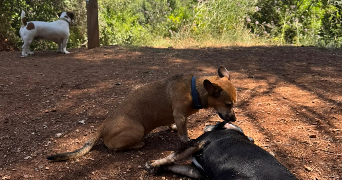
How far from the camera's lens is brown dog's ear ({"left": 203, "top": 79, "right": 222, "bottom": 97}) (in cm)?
309

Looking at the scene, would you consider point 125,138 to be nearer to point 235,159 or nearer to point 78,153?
point 78,153

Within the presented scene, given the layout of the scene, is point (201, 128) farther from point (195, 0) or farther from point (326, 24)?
point (195, 0)

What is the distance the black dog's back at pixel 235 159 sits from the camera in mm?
2107

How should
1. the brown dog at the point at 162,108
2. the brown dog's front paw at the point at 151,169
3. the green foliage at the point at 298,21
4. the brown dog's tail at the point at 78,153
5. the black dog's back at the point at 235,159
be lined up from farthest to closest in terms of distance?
the green foliage at the point at 298,21
the brown dog at the point at 162,108
the brown dog's tail at the point at 78,153
the brown dog's front paw at the point at 151,169
the black dog's back at the point at 235,159

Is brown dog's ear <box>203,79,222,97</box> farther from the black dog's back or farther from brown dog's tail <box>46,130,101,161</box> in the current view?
brown dog's tail <box>46,130,101,161</box>

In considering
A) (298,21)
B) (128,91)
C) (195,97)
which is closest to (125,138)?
(195,97)

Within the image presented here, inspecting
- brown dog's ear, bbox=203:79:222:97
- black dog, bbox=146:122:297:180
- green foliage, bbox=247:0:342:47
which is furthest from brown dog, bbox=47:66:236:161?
green foliage, bbox=247:0:342:47

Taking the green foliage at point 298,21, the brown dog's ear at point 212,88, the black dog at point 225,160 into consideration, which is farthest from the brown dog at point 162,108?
the green foliage at point 298,21

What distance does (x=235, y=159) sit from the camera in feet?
7.56

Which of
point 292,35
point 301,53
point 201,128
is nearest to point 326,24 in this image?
point 292,35

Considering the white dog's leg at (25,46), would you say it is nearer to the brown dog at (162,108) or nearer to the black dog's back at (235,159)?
→ the brown dog at (162,108)

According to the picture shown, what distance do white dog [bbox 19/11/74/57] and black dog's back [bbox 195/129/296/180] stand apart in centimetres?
681

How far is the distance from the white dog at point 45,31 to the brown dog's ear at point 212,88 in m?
6.43

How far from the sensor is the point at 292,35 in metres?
11.2
